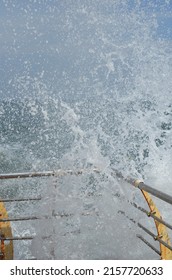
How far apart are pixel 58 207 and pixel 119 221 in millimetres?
1064

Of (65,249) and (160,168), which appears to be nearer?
(65,249)

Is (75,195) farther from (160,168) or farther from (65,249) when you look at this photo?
(160,168)

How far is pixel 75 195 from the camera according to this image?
564cm

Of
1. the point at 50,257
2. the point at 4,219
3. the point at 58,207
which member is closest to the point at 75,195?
the point at 58,207

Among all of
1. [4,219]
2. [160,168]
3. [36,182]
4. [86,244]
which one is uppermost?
[36,182]

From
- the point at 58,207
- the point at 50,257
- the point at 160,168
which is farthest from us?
the point at 160,168
